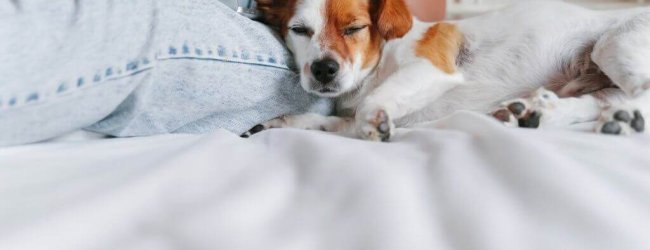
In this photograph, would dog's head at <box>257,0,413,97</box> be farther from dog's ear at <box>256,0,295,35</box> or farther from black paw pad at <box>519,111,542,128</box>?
black paw pad at <box>519,111,542,128</box>

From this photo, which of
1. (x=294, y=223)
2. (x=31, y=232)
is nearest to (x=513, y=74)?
(x=294, y=223)

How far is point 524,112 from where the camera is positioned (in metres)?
1.05

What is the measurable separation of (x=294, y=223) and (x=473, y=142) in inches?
12.4

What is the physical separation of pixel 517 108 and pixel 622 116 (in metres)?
0.18

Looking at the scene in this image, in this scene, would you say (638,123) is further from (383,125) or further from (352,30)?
(352,30)

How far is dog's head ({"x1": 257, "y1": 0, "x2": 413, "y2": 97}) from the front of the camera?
1.14 metres

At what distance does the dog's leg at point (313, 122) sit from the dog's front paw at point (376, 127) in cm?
18

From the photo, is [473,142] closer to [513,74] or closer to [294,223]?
[294,223]

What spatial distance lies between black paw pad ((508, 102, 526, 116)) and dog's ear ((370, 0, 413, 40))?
331 mm

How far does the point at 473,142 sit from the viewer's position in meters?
0.74

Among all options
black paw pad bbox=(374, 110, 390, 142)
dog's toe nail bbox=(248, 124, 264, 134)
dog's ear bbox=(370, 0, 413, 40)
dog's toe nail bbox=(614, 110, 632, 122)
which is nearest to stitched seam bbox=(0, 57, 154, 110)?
dog's toe nail bbox=(248, 124, 264, 134)

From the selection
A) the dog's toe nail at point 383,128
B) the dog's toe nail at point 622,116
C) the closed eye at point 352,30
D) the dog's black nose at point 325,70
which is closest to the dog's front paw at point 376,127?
the dog's toe nail at point 383,128

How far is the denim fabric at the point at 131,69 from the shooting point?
75cm

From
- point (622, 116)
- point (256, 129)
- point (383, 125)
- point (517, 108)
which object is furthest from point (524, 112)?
point (256, 129)
